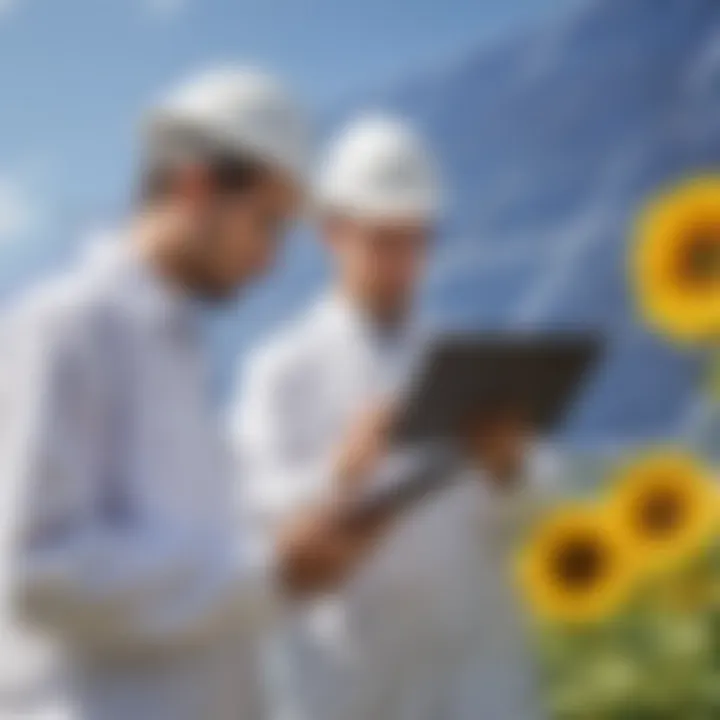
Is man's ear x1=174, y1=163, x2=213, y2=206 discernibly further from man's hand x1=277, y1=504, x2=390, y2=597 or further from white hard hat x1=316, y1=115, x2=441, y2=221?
man's hand x1=277, y1=504, x2=390, y2=597

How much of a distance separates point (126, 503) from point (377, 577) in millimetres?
213

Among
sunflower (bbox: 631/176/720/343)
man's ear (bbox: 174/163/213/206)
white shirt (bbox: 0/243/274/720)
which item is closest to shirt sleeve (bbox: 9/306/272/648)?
white shirt (bbox: 0/243/274/720)

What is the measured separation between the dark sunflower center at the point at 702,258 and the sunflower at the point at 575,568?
175mm

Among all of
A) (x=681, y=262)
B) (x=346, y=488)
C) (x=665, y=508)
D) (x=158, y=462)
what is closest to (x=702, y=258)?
(x=681, y=262)

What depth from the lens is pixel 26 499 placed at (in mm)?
1157

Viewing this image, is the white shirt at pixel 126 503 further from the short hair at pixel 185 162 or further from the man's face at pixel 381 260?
the man's face at pixel 381 260

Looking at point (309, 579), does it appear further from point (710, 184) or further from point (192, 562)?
point (710, 184)

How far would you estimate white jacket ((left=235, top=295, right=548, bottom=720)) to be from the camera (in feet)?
4.33

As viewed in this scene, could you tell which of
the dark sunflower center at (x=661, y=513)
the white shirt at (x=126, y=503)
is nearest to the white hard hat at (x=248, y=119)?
the white shirt at (x=126, y=503)

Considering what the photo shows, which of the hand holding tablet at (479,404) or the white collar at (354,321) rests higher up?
the white collar at (354,321)

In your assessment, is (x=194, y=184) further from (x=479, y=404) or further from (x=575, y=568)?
(x=575, y=568)

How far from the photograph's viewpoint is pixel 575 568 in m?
1.34

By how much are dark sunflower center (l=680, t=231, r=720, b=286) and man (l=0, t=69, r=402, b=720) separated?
0.27 metres

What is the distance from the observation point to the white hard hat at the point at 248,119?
1.25 m
